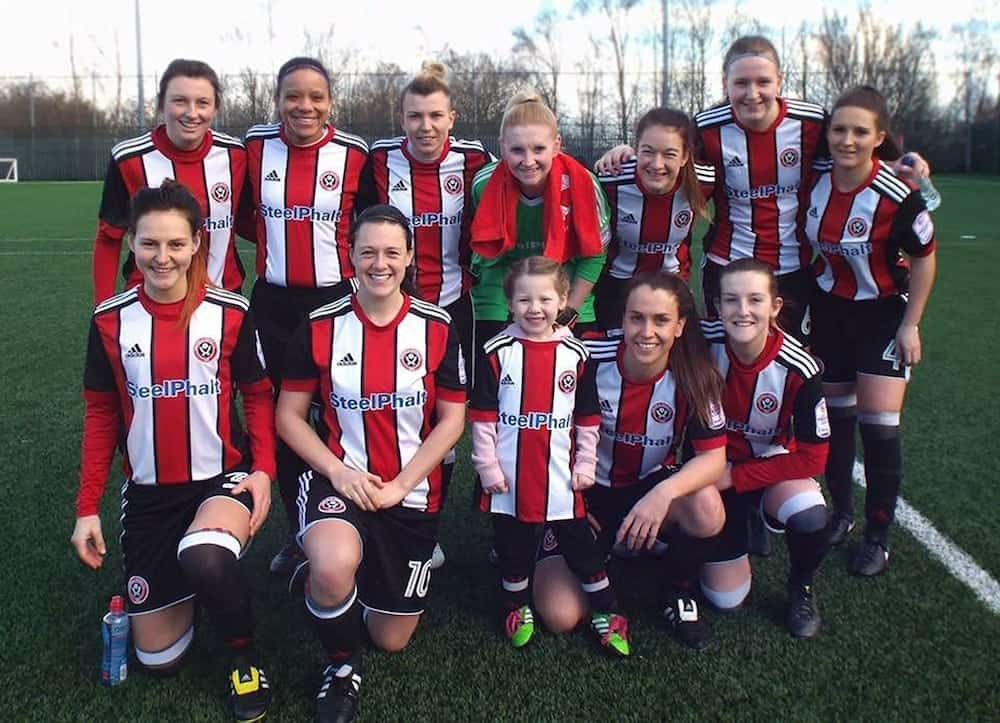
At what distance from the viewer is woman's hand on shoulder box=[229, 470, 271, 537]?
8.28ft

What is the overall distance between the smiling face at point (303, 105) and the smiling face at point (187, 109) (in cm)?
24

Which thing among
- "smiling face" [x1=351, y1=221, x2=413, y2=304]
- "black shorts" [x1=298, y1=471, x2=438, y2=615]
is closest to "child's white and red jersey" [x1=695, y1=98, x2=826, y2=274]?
"smiling face" [x1=351, y1=221, x2=413, y2=304]

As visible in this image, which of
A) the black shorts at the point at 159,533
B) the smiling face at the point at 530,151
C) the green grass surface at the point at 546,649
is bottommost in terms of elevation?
the green grass surface at the point at 546,649

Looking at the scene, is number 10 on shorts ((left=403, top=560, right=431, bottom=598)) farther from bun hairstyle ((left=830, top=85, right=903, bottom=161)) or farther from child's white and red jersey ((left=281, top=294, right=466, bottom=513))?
bun hairstyle ((left=830, top=85, right=903, bottom=161))

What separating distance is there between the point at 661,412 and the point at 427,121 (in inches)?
50.0

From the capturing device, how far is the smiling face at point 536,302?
2.66m

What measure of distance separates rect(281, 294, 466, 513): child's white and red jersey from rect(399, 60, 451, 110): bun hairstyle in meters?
0.87

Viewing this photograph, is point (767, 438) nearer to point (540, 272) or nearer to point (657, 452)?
point (657, 452)

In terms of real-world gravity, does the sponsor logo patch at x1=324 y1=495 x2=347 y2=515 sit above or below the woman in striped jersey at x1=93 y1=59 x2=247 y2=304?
below

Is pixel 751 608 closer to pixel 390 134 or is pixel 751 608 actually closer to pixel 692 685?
pixel 692 685

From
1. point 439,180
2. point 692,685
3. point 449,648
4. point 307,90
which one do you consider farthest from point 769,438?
point 307,90

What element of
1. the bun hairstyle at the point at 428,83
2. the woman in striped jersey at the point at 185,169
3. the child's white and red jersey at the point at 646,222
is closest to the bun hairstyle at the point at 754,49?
the child's white and red jersey at the point at 646,222

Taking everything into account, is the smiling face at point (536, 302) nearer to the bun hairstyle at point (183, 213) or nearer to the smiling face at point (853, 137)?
the bun hairstyle at point (183, 213)

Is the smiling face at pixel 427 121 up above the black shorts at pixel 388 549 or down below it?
above
